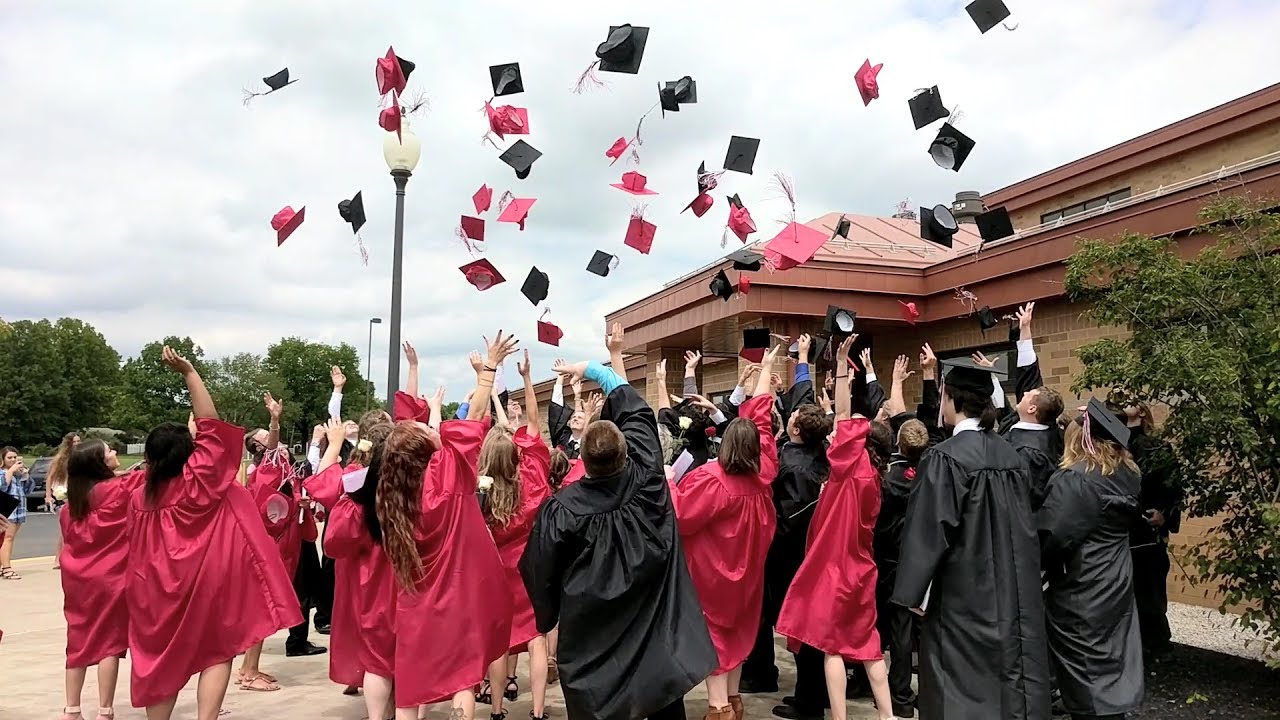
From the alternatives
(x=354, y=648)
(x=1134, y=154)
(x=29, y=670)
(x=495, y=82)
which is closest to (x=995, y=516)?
(x=354, y=648)

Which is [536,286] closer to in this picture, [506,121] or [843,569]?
[506,121]

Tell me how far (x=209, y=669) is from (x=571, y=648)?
2021 millimetres

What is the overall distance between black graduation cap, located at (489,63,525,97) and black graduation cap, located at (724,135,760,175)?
1.85m

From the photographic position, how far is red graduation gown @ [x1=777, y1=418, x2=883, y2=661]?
475cm

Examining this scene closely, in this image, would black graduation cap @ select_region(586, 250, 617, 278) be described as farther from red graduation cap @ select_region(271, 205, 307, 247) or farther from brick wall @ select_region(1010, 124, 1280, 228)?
brick wall @ select_region(1010, 124, 1280, 228)

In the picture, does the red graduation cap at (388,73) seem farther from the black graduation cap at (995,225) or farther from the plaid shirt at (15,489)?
the plaid shirt at (15,489)

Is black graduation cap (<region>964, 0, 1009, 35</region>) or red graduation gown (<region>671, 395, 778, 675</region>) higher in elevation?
black graduation cap (<region>964, 0, 1009, 35</region>)

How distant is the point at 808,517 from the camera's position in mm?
5543

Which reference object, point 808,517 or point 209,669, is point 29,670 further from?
point 808,517

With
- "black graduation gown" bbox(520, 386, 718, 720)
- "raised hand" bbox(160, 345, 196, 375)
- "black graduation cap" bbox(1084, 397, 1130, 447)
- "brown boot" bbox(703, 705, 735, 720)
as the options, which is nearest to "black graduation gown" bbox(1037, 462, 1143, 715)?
"black graduation cap" bbox(1084, 397, 1130, 447)

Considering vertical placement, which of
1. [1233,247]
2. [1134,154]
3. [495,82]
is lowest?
[1233,247]

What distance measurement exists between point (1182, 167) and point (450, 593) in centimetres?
Result: 1176

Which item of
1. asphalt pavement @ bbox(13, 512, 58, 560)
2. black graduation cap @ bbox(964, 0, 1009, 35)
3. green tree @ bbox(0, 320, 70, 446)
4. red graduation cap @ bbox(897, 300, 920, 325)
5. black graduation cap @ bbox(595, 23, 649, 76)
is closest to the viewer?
black graduation cap @ bbox(964, 0, 1009, 35)

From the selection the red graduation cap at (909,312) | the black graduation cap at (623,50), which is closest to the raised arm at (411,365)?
the black graduation cap at (623,50)
